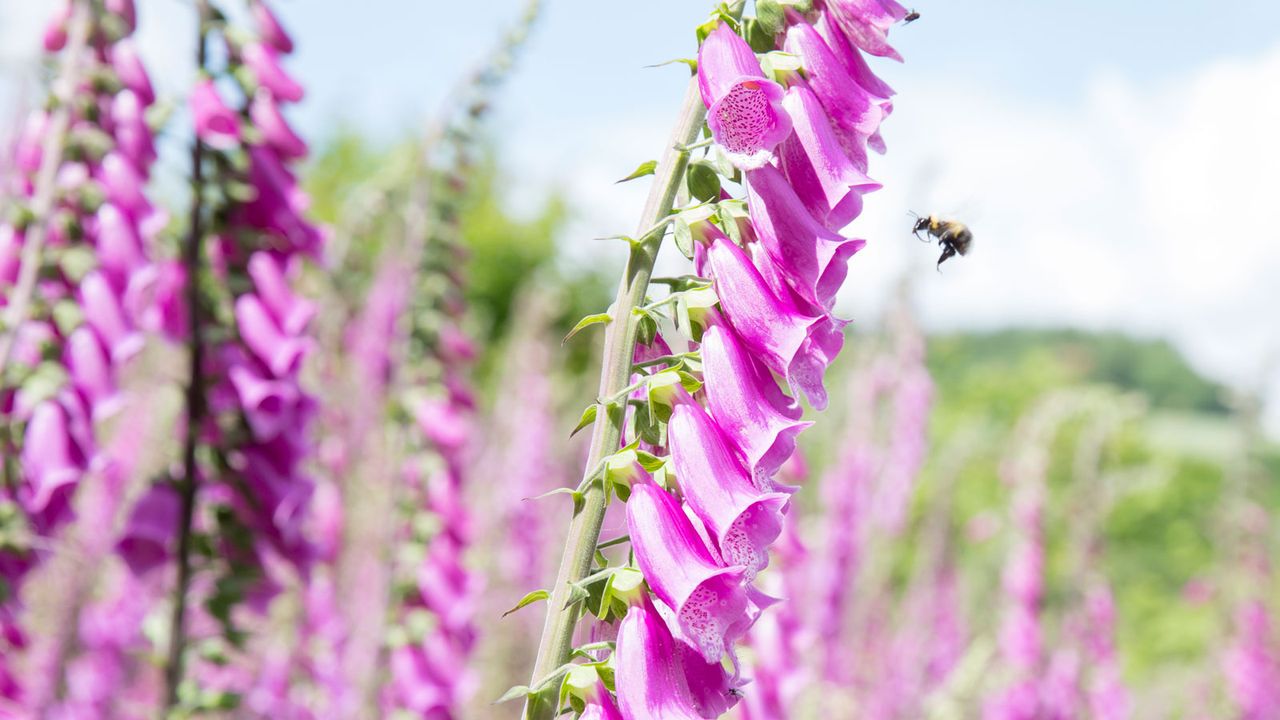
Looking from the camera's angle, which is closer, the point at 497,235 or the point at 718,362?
the point at 718,362

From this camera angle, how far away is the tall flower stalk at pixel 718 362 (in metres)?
0.87

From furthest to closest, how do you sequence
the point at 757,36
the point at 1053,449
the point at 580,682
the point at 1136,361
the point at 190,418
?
the point at 1136,361 → the point at 1053,449 → the point at 190,418 → the point at 757,36 → the point at 580,682

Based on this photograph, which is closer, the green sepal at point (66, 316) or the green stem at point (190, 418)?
the green sepal at point (66, 316)

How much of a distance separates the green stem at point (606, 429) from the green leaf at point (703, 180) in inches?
1.5

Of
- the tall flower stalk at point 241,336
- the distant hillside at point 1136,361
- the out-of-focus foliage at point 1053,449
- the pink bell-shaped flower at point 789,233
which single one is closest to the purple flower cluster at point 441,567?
the out-of-focus foliage at point 1053,449

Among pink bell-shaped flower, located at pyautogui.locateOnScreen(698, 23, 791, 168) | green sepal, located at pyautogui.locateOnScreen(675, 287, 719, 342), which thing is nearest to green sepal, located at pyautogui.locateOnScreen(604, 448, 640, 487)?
green sepal, located at pyautogui.locateOnScreen(675, 287, 719, 342)

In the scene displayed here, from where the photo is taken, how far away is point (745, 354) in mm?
925

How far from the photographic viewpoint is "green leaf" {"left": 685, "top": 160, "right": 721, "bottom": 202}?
938mm

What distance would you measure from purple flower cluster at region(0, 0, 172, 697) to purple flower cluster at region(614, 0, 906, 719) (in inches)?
40.3

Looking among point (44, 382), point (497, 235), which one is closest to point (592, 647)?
point (44, 382)

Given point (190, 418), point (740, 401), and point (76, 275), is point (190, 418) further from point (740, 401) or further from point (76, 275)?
point (740, 401)

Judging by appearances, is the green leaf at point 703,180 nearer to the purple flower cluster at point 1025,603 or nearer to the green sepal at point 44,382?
the green sepal at point 44,382

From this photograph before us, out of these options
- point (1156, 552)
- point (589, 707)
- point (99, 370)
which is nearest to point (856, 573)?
point (99, 370)

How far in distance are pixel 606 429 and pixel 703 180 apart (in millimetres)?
219
